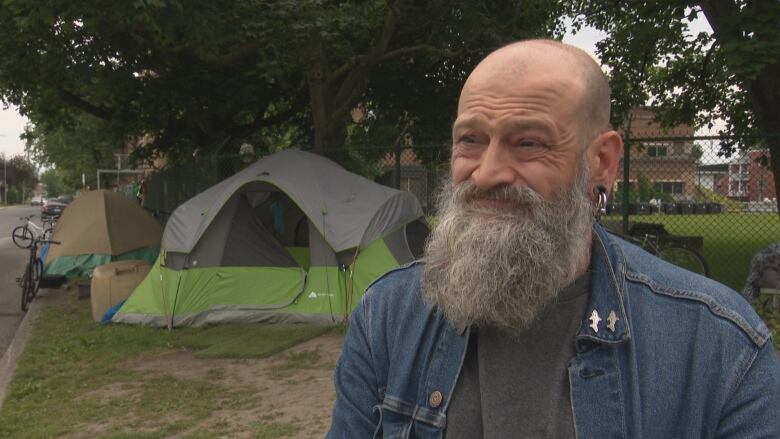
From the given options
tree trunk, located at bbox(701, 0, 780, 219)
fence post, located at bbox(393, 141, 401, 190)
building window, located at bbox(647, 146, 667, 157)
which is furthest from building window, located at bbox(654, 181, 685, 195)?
fence post, located at bbox(393, 141, 401, 190)

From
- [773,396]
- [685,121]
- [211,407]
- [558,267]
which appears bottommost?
[211,407]

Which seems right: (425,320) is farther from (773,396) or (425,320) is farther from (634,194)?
(634,194)

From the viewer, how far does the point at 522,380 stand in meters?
1.46

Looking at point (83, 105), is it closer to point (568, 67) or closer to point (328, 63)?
point (328, 63)

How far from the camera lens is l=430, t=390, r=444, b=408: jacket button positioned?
58.6 inches

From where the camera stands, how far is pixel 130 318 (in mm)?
9477

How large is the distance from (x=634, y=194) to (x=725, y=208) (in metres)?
1.38

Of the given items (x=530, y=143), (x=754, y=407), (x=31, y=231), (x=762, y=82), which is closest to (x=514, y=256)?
(x=530, y=143)

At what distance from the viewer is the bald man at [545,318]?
4.49 ft

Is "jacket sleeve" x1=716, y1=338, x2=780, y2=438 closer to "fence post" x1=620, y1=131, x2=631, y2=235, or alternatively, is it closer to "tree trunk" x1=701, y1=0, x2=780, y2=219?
"tree trunk" x1=701, y1=0, x2=780, y2=219

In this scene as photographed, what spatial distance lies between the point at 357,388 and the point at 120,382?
6.14 metres

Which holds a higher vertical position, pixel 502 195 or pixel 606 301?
pixel 502 195

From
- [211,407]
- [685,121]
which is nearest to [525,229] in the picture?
[211,407]

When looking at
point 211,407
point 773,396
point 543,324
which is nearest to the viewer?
point 773,396
